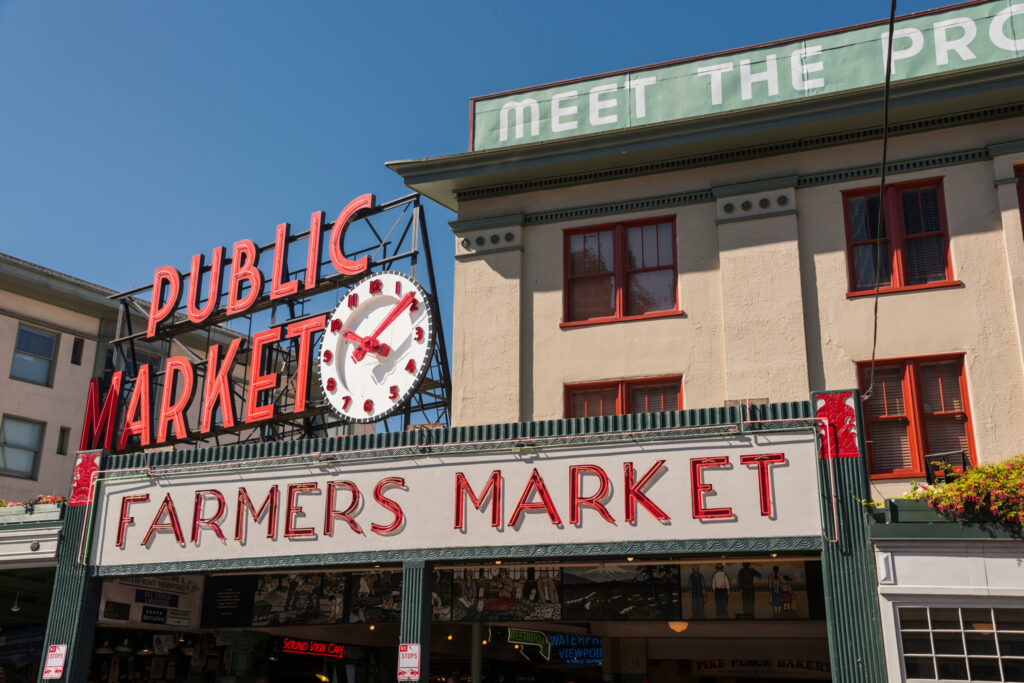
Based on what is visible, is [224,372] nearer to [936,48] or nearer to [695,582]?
[695,582]

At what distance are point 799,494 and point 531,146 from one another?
399 inches

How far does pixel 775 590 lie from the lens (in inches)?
697

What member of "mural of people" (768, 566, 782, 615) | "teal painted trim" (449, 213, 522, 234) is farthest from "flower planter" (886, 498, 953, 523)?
"teal painted trim" (449, 213, 522, 234)

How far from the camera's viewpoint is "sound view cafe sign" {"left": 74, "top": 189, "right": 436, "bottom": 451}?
24281 mm

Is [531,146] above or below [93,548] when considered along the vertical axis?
above

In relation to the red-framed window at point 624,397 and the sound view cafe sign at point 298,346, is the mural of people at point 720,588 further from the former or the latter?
the sound view cafe sign at point 298,346

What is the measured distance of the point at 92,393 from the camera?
3016 cm

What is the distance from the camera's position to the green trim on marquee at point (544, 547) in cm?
1474

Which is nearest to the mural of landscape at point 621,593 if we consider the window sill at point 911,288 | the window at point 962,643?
the window at point 962,643

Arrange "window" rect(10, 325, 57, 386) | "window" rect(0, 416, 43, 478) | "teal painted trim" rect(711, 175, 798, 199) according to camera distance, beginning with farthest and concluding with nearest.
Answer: "window" rect(10, 325, 57, 386), "window" rect(0, 416, 43, 478), "teal painted trim" rect(711, 175, 798, 199)

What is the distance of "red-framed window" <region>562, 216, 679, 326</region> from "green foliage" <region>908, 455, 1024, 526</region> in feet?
25.2

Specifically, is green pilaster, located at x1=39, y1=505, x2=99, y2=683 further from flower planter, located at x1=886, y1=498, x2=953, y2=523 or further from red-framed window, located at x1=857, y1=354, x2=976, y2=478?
red-framed window, located at x1=857, y1=354, x2=976, y2=478

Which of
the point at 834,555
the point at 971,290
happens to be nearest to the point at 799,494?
the point at 834,555

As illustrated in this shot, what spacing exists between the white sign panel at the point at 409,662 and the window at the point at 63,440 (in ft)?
79.6
